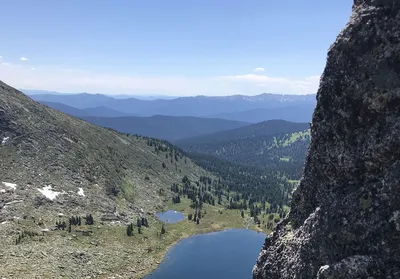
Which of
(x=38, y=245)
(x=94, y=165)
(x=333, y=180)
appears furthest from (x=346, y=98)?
(x=94, y=165)

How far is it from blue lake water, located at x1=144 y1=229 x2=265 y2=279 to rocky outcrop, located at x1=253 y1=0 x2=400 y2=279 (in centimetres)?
9927

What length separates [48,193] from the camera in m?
134

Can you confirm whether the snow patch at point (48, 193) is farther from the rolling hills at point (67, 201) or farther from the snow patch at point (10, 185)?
the snow patch at point (10, 185)

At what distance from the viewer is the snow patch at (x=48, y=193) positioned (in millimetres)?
132375

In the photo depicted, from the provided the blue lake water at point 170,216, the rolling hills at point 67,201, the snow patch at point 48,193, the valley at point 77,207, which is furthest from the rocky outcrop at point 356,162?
the blue lake water at point 170,216

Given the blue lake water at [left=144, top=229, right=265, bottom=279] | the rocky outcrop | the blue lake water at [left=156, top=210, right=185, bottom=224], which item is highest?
the rocky outcrop

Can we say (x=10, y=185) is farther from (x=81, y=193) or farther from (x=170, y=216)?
(x=170, y=216)

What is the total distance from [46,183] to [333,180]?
138 m

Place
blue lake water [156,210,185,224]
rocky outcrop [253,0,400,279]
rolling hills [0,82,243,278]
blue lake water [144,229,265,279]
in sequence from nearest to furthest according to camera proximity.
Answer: rocky outcrop [253,0,400,279] → rolling hills [0,82,243,278] → blue lake water [144,229,265,279] → blue lake water [156,210,185,224]

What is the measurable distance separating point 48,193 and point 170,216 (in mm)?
56220

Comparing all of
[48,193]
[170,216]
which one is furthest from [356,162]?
[170,216]

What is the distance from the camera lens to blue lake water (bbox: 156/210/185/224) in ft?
528

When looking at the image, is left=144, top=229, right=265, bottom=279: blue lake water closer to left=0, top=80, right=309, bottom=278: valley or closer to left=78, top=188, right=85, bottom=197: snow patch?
left=0, top=80, right=309, bottom=278: valley

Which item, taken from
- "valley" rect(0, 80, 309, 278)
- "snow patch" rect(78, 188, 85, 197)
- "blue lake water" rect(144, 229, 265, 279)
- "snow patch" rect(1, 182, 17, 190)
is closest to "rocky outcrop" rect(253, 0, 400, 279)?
"valley" rect(0, 80, 309, 278)
